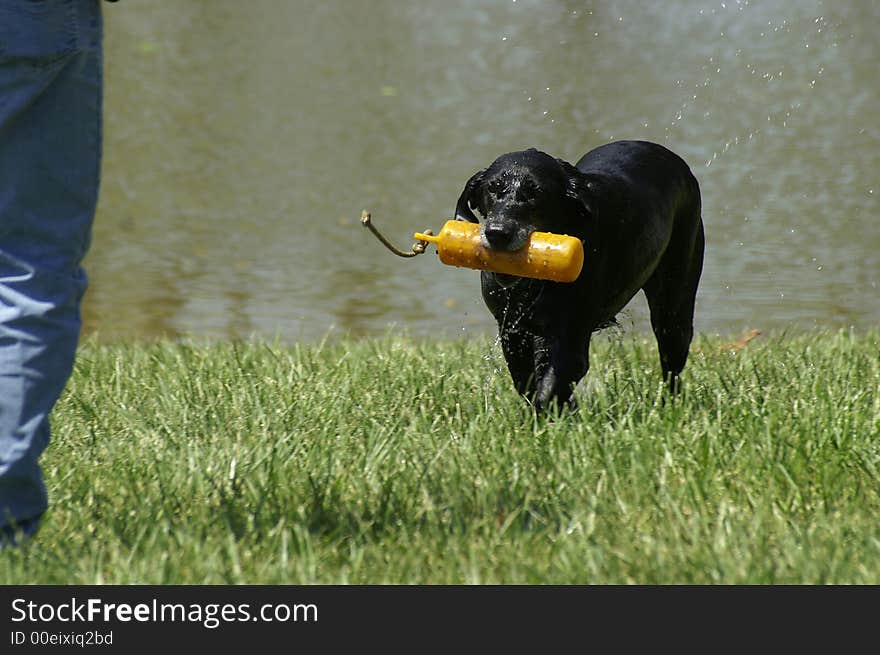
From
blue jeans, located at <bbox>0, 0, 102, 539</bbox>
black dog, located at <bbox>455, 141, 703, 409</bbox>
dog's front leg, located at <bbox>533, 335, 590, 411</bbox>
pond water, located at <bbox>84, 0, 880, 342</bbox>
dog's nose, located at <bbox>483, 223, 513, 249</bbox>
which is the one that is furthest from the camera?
pond water, located at <bbox>84, 0, 880, 342</bbox>

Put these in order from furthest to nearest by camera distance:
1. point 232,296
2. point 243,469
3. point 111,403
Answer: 1. point 232,296
2. point 111,403
3. point 243,469

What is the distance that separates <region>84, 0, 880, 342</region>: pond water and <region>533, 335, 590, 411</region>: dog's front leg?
198 cm

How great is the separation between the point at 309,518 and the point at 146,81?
47.3 ft

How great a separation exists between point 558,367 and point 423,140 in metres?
9.56

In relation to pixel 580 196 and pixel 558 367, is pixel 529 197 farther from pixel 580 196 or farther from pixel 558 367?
pixel 558 367

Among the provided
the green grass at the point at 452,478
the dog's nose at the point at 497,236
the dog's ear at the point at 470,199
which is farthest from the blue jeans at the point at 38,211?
the dog's ear at the point at 470,199

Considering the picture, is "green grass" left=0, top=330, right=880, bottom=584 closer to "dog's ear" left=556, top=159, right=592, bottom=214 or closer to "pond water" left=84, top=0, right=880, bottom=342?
"dog's ear" left=556, top=159, right=592, bottom=214

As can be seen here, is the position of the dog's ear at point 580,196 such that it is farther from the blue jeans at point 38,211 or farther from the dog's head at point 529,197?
the blue jeans at point 38,211

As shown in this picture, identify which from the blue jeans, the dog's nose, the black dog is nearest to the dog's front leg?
the black dog

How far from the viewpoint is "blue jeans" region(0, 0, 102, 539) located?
2871 millimetres

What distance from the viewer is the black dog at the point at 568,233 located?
418 cm

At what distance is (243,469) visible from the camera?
3672 millimetres

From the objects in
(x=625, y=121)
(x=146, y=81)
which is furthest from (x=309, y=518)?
(x=146, y=81)

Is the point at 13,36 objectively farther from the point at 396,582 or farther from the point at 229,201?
the point at 229,201
